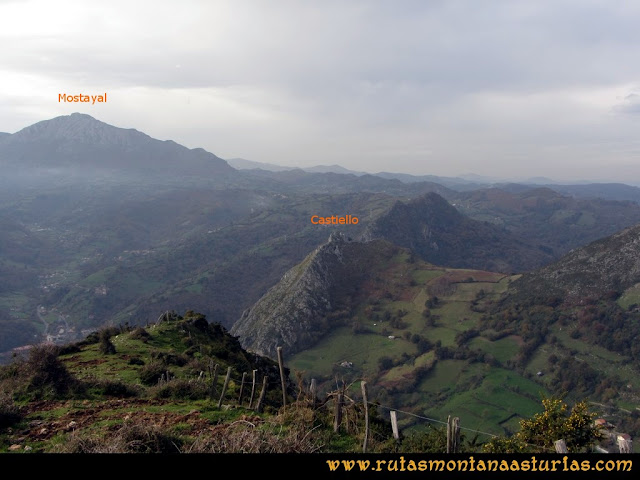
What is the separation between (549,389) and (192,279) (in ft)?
500

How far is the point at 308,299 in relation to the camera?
110 metres

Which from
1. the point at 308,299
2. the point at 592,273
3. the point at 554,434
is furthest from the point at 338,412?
the point at 592,273

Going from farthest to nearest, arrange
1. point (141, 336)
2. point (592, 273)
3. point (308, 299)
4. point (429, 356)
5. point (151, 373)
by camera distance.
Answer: point (308, 299) < point (592, 273) < point (429, 356) < point (141, 336) < point (151, 373)

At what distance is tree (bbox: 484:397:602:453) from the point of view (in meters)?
11.8

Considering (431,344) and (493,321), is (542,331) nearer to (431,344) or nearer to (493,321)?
(493,321)

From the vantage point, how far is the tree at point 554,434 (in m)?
11.8

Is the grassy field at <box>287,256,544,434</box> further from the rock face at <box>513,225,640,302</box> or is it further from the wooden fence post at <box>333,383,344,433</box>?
the wooden fence post at <box>333,383,344,433</box>

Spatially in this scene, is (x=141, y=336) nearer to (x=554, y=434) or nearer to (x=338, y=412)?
(x=338, y=412)

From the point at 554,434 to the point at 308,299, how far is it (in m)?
98.7

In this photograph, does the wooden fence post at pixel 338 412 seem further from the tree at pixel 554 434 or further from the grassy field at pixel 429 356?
the grassy field at pixel 429 356

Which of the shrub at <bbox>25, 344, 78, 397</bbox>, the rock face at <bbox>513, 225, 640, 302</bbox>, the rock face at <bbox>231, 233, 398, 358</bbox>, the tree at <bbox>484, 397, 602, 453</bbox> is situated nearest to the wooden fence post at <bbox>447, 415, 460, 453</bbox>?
the tree at <bbox>484, 397, 602, 453</bbox>

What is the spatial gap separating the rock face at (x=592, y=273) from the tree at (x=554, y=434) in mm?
97709
